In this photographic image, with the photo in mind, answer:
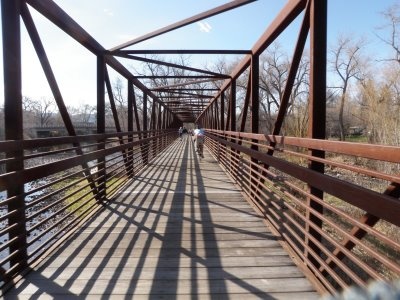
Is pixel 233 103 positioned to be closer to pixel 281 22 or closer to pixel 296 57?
pixel 281 22

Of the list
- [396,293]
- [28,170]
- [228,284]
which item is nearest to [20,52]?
[28,170]

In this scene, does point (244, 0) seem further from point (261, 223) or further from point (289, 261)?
point (289, 261)

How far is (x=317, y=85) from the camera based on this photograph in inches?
141

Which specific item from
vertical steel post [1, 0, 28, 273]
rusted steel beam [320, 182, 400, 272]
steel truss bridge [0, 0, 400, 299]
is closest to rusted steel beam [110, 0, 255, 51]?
steel truss bridge [0, 0, 400, 299]

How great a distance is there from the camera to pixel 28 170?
321cm

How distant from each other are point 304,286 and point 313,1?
246 cm

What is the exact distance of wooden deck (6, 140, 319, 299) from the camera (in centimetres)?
289

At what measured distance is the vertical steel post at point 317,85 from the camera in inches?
136

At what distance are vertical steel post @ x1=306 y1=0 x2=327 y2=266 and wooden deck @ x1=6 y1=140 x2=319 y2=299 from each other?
553 millimetres

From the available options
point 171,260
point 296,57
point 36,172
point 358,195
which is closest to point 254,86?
point 296,57

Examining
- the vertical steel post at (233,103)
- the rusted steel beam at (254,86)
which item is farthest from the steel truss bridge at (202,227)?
the vertical steel post at (233,103)

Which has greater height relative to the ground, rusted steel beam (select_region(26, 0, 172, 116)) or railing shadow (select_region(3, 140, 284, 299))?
rusted steel beam (select_region(26, 0, 172, 116))

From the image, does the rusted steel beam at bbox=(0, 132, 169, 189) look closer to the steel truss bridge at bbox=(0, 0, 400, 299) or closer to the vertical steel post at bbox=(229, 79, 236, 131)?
the steel truss bridge at bbox=(0, 0, 400, 299)

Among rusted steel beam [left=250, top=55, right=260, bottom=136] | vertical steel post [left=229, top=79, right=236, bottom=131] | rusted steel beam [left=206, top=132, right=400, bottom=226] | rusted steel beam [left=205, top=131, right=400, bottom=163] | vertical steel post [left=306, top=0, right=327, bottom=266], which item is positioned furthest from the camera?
vertical steel post [left=229, top=79, right=236, bottom=131]
